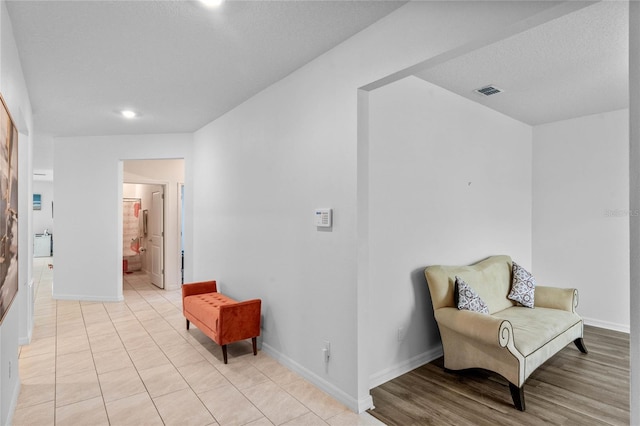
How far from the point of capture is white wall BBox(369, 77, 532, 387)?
2.94 meters

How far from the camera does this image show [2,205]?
198cm

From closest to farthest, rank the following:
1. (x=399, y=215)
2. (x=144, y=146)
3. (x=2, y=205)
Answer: (x=2, y=205)
(x=399, y=215)
(x=144, y=146)

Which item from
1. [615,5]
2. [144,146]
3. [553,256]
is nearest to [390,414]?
[615,5]

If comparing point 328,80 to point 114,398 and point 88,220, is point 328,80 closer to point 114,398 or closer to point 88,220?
point 114,398

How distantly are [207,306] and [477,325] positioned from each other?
2471 millimetres

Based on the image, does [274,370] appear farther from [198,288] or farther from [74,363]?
[74,363]

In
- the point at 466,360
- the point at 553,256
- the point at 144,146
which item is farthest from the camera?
the point at 144,146

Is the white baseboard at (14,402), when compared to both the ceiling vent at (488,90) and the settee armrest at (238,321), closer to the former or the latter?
the settee armrest at (238,321)

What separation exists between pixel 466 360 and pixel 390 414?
2.75 ft

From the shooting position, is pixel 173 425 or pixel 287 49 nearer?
pixel 173 425

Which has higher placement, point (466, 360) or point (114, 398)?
point (466, 360)

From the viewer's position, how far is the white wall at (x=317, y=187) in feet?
6.87

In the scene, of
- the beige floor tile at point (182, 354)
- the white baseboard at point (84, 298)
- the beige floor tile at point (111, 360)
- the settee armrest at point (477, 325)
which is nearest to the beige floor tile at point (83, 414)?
the beige floor tile at point (111, 360)

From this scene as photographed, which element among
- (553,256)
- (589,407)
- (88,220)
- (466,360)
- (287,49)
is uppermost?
(287,49)
